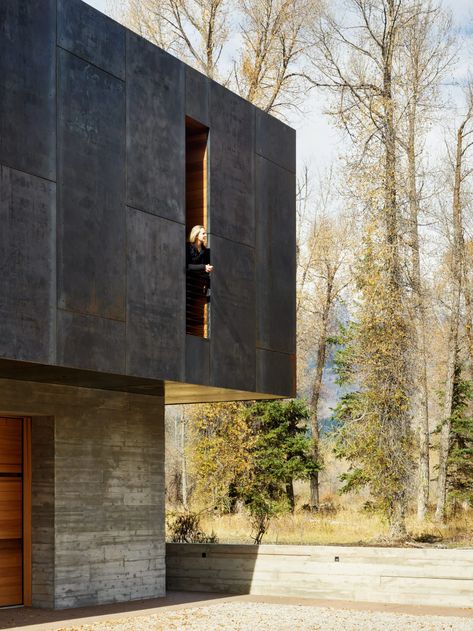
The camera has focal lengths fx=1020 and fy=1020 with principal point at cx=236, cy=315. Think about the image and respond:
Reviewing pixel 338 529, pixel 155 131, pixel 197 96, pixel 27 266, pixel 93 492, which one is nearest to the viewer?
pixel 27 266

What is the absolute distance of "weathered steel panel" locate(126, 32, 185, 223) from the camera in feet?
38.1

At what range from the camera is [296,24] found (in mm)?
26312

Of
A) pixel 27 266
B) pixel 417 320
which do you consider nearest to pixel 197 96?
pixel 27 266

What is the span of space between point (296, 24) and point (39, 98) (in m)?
17.4

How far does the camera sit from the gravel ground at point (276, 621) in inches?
433

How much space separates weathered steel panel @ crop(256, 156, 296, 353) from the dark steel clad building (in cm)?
3

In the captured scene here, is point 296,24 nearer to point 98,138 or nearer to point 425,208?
point 425,208

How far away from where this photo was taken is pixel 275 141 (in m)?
14.6

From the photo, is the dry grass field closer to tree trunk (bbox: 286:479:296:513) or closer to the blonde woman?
tree trunk (bbox: 286:479:296:513)

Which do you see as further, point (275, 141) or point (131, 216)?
point (275, 141)

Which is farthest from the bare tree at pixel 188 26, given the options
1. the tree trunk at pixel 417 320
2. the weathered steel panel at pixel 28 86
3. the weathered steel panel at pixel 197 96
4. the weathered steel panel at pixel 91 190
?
the weathered steel panel at pixel 28 86

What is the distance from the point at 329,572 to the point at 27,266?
6.45 meters

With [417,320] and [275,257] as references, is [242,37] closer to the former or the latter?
[417,320]

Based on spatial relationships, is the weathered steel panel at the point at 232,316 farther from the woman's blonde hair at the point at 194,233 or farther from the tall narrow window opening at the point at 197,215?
the woman's blonde hair at the point at 194,233
